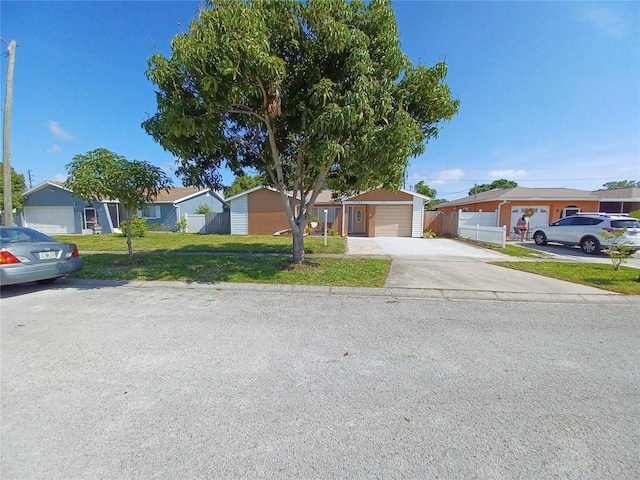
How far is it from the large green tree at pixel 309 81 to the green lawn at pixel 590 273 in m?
4.98

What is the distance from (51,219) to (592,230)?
3432 centimetres

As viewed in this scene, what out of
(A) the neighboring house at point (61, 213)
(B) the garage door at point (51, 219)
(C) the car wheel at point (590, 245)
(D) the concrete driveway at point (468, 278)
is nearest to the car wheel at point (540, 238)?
(C) the car wheel at point (590, 245)

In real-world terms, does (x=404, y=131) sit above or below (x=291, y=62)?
below

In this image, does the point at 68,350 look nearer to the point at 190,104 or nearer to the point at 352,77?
the point at 190,104

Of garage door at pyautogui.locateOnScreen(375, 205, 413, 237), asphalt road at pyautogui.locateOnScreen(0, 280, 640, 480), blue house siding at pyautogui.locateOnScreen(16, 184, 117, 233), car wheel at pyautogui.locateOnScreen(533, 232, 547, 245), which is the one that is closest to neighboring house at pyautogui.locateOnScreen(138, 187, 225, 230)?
blue house siding at pyautogui.locateOnScreen(16, 184, 117, 233)

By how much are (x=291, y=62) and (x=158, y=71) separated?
267cm

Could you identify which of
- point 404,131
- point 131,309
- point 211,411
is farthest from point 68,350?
point 404,131

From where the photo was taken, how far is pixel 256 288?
239 inches

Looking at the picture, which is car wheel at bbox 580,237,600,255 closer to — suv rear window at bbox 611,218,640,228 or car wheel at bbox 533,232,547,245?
suv rear window at bbox 611,218,640,228

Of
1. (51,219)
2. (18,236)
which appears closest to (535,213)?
(18,236)

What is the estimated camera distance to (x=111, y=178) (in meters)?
7.08

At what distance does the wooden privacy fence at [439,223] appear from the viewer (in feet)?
61.8

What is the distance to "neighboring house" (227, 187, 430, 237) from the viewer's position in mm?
18656

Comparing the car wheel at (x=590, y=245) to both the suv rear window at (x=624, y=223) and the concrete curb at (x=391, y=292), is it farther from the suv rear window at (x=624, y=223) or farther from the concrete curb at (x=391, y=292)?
the concrete curb at (x=391, y=292)
